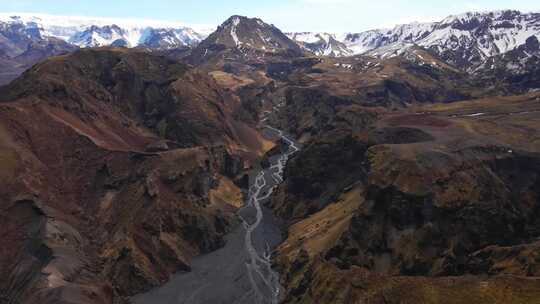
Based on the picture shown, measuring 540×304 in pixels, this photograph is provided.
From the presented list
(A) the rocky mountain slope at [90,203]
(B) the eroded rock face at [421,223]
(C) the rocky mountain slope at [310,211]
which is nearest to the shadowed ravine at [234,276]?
(C) the rocky mountain slope at [310,211]

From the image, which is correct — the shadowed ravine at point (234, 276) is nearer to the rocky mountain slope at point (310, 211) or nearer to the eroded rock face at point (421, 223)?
the rocky mountain slope at point (310, 211)

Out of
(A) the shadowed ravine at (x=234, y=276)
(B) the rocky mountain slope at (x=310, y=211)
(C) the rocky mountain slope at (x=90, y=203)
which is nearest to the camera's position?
(B) the rocky mountain slope at (x=310, y=211)

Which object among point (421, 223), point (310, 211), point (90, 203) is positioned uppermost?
point (421, 223)

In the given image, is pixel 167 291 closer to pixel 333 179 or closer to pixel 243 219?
pixel 243 219

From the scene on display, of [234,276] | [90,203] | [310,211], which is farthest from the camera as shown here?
[310,211]

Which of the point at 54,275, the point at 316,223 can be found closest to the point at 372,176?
the point at 316,223

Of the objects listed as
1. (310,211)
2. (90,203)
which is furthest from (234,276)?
(90,203)

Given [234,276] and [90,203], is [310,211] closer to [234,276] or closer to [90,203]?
[234,276]

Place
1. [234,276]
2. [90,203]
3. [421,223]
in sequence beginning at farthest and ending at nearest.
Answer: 1. [90,203]
2. [234,276]
3. [421,223]
